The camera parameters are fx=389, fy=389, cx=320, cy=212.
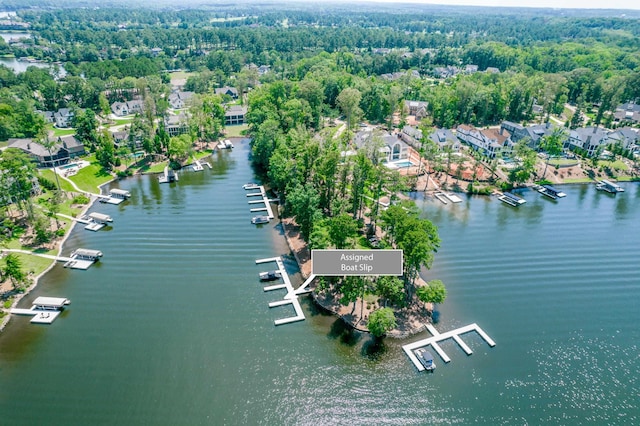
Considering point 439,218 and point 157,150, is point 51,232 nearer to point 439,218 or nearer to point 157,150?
point 157,150

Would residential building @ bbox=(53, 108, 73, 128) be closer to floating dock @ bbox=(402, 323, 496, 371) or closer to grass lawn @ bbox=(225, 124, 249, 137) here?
grass lawn @ bbox=(225, 124, 249, 137)

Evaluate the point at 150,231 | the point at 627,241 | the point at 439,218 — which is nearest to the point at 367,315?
the point at 439,218

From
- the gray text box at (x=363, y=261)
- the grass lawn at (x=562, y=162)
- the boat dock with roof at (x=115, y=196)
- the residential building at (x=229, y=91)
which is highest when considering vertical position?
the residential building at (x=229, y=91)

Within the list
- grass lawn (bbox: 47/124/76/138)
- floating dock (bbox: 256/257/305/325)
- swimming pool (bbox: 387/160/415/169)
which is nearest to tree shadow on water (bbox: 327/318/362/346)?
floating dock (bbox: 256/257/305/325)

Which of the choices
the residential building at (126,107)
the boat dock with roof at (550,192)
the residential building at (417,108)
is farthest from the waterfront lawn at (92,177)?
the boat dock with roof at (550,192)

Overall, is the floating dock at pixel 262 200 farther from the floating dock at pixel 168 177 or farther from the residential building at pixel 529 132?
the residential building at pixel 529 132

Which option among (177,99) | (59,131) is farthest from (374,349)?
(177,99)
